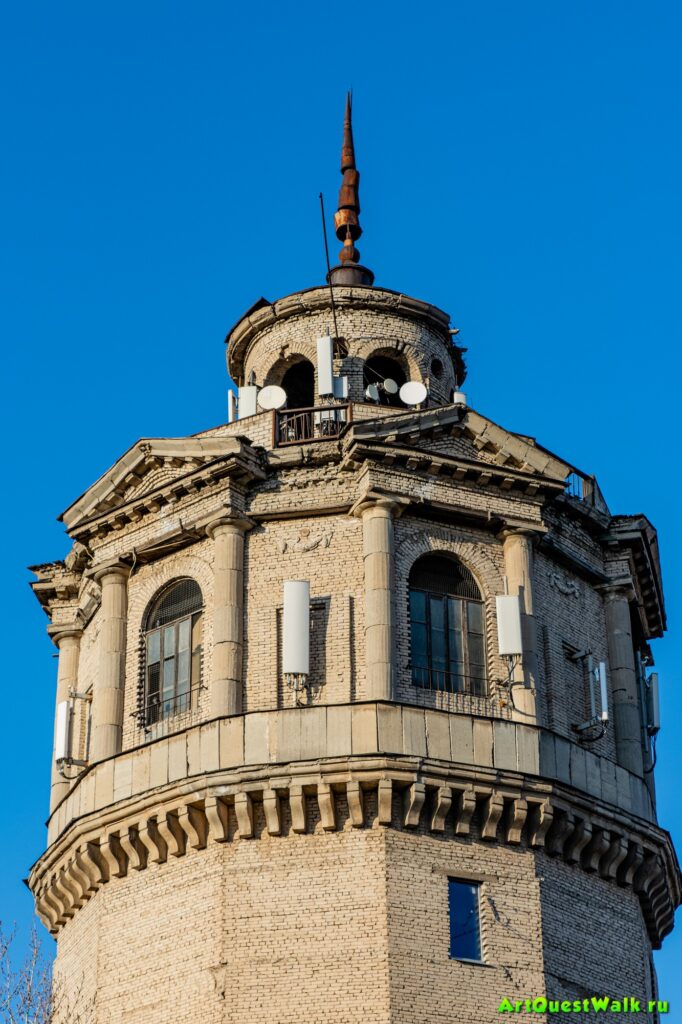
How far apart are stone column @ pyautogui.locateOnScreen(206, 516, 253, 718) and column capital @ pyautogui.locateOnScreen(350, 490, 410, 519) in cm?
217

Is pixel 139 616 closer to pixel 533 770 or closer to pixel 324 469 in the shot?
pixel 324 469

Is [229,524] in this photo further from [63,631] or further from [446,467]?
[63,631]

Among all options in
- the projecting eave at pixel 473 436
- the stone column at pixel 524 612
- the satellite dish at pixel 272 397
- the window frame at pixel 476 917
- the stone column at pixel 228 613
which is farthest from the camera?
the satellite dish at pixel 272 397

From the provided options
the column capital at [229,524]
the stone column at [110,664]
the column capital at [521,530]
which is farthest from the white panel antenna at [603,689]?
the stone column at [110,664]

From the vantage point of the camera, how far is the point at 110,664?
4091 centimetres

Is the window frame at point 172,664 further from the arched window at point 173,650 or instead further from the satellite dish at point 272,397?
the satellite dish at point 272,397

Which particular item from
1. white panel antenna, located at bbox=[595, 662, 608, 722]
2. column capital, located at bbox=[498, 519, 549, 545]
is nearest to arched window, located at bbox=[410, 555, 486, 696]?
column capital, located at bbox=[498, 519, 549, 545]

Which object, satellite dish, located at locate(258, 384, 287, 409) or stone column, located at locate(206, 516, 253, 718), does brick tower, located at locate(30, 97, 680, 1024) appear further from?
satellite dish, located at locate(258, 384, 287, 409)

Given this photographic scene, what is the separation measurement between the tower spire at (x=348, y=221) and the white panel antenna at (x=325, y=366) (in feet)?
10.3

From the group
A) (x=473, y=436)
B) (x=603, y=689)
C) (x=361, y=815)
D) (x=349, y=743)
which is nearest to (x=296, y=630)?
(x=349, y=743)

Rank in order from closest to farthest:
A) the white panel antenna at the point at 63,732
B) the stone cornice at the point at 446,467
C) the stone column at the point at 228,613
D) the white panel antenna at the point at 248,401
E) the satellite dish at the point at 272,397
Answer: the stone column at the point at 228,613 < the stone cornice at the point at 446,467 < the white panel antenna at the point at 63,732 < the satellite dish at the point at 272,397 < the white panel antenna at the point at 248,401

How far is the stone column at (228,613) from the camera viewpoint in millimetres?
38531

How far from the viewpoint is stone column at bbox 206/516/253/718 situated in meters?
38.5

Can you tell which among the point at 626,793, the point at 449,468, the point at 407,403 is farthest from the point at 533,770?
the point at 407,403
